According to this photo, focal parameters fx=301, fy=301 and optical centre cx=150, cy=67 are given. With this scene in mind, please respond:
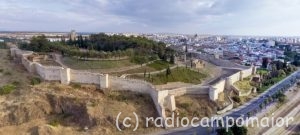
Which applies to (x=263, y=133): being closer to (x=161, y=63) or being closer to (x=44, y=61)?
(x=161, y=63)

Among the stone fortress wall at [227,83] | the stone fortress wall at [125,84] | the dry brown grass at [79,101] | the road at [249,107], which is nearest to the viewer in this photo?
the road at [249,107]

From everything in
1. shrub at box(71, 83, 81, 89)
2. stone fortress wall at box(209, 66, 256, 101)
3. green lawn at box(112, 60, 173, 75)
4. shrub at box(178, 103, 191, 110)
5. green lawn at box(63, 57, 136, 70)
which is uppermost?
green lawn at box(63, 57, 136, 70)

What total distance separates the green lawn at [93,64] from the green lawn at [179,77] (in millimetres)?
3663

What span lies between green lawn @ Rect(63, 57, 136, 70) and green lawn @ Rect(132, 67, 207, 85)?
3663 millimetres

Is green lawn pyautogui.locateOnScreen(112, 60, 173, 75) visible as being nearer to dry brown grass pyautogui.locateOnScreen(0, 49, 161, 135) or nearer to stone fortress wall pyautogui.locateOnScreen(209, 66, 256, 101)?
dry brown grass pyautogui.locateOnScreen(0, 49, 161, 135)

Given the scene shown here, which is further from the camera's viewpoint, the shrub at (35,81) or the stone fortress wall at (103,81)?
the shrub at (35,81)

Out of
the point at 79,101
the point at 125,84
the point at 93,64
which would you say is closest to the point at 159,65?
the point at 93,64

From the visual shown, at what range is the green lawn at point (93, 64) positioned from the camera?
100ft

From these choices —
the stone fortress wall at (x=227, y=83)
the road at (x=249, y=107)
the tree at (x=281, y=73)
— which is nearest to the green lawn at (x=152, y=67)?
the stone fortress wall at (x=227, y=83)

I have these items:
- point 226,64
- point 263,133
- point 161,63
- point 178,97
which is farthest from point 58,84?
point 226,64

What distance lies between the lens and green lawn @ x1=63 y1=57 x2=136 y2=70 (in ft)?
100

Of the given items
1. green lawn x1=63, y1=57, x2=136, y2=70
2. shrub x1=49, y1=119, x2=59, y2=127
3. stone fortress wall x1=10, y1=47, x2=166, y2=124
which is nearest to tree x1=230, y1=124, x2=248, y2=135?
stone fortress wall x1=10, y1=47, x2=166, y2=124

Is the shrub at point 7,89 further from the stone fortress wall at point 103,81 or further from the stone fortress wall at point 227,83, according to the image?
the stone fortress wall at point 227,83

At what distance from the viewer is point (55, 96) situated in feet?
77.4
